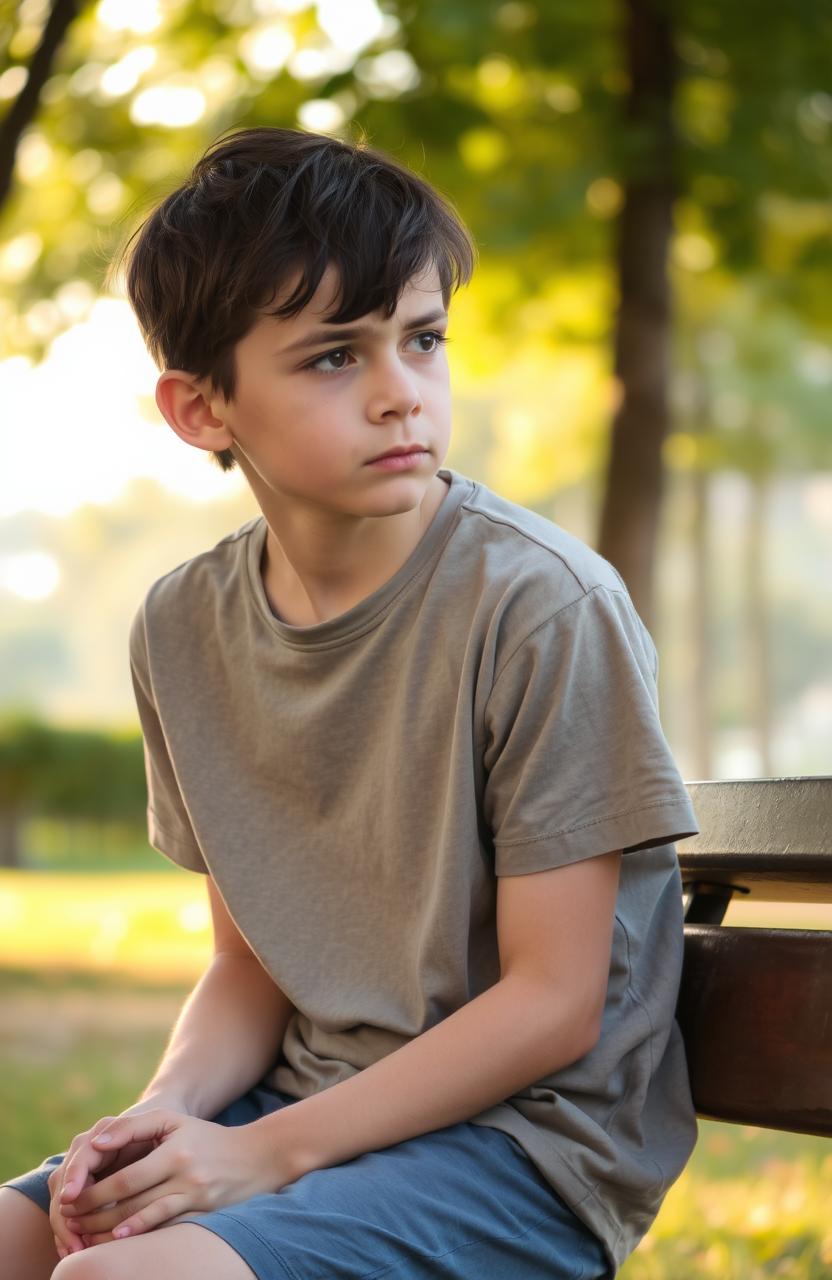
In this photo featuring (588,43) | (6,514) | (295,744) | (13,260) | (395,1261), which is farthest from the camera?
(6,514)

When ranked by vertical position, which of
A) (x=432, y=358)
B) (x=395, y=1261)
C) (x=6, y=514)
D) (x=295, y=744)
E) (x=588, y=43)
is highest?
(x=6, y=514)

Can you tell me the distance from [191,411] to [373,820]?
2.07 feet

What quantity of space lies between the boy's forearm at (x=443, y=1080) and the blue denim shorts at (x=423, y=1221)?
0.03m

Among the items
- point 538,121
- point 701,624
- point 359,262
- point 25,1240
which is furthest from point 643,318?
point 701,624

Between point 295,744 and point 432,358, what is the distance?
0.54 m

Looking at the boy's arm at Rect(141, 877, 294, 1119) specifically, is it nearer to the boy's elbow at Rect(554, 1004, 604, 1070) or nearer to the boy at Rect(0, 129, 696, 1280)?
the boy at Rect(0, 129, 696, 1280)

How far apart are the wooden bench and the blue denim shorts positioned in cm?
27

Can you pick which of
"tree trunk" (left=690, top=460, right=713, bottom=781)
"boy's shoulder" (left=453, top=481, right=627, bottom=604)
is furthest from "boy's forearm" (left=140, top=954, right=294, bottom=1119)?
"tree trunk" (left=690, top=460, right=713, bottom=781)

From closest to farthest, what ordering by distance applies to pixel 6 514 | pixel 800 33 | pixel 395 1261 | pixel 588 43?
1. pixel 395 1261
2. pixel 800 33
3. pixel 588 43
4. pixel 6 514

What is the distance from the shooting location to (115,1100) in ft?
16.4

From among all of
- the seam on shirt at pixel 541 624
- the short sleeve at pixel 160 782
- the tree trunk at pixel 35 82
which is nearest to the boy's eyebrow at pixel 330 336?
the seam on shirt at pixel 541 624

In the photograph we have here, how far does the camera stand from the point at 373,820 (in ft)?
6.44

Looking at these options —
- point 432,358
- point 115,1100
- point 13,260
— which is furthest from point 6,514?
point 432,358

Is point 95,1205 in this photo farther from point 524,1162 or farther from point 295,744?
point 295,744
